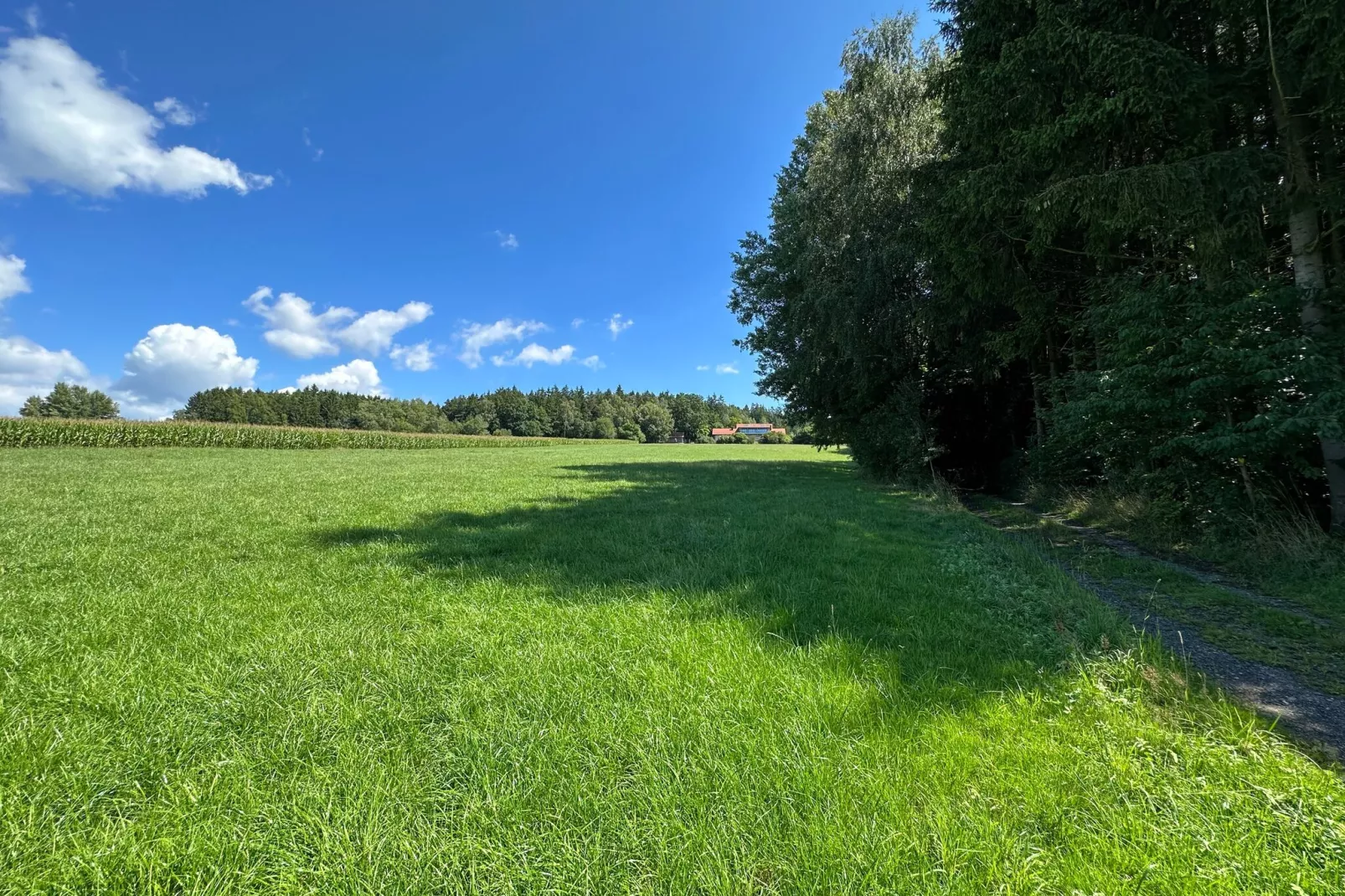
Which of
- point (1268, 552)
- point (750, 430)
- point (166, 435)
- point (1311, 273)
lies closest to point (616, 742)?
point (1268, 552)

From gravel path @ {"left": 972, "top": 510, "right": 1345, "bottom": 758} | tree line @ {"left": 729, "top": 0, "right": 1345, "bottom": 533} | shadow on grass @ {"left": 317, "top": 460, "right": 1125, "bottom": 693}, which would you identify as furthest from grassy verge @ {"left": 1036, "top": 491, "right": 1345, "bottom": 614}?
shadow on grass @ {"left": 317, "top": 460, "right": 1125, "bottom": 693}

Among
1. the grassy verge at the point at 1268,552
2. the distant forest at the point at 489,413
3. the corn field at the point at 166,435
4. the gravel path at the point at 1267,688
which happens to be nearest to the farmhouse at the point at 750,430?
the distant forest at the point at 489,413

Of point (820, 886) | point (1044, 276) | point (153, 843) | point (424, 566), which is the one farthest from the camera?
point (1044, 276)

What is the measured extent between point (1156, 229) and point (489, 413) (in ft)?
356

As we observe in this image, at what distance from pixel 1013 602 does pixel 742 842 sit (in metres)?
3.98

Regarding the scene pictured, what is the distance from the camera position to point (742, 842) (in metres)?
1.84

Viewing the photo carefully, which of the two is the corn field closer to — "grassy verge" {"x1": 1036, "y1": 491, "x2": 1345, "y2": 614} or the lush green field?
the lush green field

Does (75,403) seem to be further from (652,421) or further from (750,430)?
(750,430)

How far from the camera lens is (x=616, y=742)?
241cm

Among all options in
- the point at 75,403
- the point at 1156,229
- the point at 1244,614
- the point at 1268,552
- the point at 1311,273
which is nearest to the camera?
the point at 1244,614

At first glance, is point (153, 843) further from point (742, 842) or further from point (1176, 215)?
point (1176, 215)

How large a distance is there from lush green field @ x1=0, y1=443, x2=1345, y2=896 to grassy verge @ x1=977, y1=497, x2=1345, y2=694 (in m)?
1.01

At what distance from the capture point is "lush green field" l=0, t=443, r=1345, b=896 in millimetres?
1746

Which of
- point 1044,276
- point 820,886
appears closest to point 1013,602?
point 820,886
